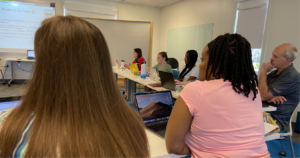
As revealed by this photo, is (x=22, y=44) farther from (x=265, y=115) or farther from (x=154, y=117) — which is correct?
(x=265, y=115)

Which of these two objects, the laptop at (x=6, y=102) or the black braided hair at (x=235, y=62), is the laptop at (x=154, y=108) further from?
the laptop at (x=6, y=102)

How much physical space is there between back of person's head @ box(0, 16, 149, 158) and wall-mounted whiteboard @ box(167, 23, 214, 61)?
4401 mm

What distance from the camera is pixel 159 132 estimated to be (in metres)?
1.17

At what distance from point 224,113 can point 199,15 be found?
449 centimetres

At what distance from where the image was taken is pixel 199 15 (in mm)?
4773

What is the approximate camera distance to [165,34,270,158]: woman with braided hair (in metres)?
0.82

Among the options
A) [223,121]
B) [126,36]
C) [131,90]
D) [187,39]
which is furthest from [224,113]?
[126,36]

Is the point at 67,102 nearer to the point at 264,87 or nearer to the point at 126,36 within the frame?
the point at 264,87

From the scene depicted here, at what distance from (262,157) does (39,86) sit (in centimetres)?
100

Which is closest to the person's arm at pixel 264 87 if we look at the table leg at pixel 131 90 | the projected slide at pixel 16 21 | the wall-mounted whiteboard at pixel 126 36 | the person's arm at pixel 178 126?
the person's arm at pixel 178 126

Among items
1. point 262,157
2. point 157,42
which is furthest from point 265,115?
point 157,42

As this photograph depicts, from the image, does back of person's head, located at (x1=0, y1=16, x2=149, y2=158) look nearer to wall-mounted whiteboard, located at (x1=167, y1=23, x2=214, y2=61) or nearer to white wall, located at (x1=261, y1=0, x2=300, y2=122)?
white wall, located at (x1=261, y1=0, x2=300, y2=122)

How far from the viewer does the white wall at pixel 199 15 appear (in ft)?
13.3

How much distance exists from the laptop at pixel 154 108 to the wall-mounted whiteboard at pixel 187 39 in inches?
140
